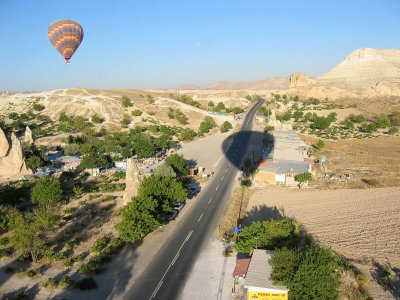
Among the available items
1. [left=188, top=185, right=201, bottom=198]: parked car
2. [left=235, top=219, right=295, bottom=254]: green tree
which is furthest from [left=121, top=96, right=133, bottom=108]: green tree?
[left=235, top=219, right=295, bottom=254]: green tree

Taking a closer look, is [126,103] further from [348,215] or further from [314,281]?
[314,281]

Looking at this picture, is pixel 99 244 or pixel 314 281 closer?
pixel 314 281

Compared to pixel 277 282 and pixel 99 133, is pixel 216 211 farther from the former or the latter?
pixel 99 133

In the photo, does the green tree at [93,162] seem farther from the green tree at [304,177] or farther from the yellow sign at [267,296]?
the yellow sign at [267,296]

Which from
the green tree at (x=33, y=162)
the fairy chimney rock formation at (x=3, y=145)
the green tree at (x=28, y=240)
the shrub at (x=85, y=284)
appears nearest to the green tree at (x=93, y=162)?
the green tree at (x=33, y=162)

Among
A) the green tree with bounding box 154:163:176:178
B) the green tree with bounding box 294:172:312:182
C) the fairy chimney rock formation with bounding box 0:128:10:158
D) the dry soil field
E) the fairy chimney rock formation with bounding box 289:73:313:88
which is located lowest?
the dry soil field

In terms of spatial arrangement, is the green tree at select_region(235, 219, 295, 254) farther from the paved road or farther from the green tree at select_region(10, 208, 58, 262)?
the green tree at select_region(10, 208, 58, 262)

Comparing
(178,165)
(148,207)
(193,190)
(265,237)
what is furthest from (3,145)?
(265,237)
